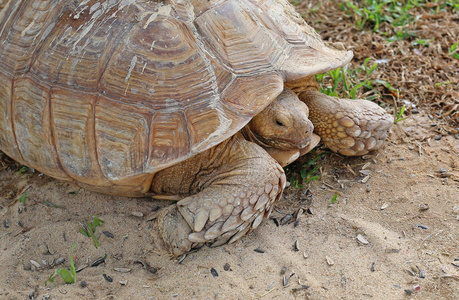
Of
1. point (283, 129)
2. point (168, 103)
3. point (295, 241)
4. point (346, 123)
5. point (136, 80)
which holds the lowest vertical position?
point (295, 241)

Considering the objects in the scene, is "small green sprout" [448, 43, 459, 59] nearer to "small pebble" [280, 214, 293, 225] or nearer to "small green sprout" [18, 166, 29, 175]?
"small pebble" [280, 214, 293, 225]

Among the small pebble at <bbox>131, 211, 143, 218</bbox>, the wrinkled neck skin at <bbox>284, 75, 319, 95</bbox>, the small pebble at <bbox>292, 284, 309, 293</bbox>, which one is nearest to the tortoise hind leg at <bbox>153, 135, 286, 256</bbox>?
the small pebble at <bbox>131, 211, 143, 218</bbox>

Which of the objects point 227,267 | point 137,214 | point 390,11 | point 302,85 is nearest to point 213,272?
point 227,267

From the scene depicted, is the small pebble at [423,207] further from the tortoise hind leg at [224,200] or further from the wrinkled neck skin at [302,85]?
the wrinkled neck skin at [302,85]

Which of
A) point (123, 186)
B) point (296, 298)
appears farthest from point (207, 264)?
point (123, 186)

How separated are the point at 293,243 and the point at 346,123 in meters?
0.97

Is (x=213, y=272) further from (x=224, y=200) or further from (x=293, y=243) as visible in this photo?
(x=293, y=243)

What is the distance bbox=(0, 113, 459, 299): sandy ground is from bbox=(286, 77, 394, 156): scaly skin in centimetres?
17

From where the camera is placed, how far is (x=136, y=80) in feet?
8.97

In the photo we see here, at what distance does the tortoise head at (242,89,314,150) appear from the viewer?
9.67ft

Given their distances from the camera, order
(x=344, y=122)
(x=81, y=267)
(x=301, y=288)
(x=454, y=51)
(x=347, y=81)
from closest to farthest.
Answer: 1. (x=301, y=288)
2. (x=81, y=267)
3. (x=344, y=122)
4. (x=347, y=81)
5. (x=454, y=51)

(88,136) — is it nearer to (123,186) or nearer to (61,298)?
(123,186)

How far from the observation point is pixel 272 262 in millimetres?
2764

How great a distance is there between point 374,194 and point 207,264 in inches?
49.9
